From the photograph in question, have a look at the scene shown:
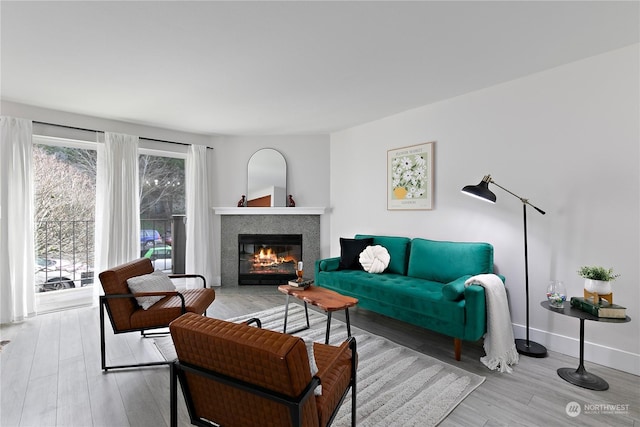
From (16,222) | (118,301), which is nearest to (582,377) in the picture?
(118,301)

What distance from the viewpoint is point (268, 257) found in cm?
535

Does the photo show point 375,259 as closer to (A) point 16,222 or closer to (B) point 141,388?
(B) point 141,388

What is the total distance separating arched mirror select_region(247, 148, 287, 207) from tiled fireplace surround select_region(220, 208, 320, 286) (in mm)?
253

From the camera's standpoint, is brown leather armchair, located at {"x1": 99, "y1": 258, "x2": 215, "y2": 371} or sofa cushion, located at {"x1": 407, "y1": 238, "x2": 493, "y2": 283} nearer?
brown leather armchair, located at {"x1": 99, "y1": 258, "x2": 215, "y2": 371}

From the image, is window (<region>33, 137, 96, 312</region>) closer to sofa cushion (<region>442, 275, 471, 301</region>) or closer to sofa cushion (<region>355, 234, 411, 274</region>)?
sofa cushion (<region>355, 234, 411, 274</region>)

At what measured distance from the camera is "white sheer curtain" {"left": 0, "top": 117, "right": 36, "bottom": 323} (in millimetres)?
3484

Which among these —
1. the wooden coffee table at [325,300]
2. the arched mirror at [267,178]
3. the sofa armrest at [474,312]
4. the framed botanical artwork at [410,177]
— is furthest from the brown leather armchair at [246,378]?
the arched mirror at [267,178]

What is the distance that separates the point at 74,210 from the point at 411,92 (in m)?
4.57

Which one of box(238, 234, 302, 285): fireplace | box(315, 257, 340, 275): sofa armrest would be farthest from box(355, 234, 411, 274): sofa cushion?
box(238, 234, 302, 285): fireplace

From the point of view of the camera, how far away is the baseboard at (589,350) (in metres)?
2.42

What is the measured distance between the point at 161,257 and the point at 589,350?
17.6 feet

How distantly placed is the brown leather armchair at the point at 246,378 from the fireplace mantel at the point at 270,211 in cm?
371

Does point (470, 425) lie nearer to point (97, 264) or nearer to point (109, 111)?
point (97, 264)

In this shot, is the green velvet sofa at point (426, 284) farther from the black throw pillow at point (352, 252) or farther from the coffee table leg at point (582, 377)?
the coffee table leg at point (582, 377)
